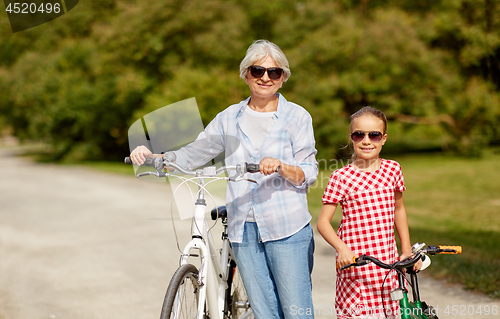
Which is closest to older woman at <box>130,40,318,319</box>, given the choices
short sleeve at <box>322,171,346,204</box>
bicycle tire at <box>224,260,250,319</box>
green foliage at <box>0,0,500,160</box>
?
short sleeve at <box>322,171,346,204</box>

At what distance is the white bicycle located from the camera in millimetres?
2293

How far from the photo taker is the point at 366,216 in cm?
243

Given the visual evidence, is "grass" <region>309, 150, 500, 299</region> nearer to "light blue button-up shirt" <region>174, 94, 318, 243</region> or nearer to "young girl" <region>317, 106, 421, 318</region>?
"young girl" <region>317, 106, 421, 318</region>

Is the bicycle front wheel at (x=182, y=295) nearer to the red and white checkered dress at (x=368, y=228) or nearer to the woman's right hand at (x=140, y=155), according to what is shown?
the woman's right hand at (x=140, y=155)

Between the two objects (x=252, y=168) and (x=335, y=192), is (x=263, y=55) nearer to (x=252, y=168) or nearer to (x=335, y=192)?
(x=252, y=168)

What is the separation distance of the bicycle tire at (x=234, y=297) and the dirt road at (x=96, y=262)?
469 millimetres

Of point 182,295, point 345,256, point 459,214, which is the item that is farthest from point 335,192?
point 459,214

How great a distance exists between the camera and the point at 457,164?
766 inches

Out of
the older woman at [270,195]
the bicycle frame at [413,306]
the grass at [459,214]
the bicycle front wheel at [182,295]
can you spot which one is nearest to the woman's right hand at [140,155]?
the older woman at [270,195]

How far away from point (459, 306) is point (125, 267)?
11.5 ft

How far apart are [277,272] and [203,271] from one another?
14.7 inches

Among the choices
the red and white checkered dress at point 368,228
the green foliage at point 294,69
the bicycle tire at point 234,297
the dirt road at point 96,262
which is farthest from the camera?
the green foliage at point 294,69

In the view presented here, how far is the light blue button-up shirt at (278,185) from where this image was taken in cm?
245

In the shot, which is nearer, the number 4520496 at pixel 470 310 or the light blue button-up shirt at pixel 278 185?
the light blue button-up shirt at pixel 278 185
